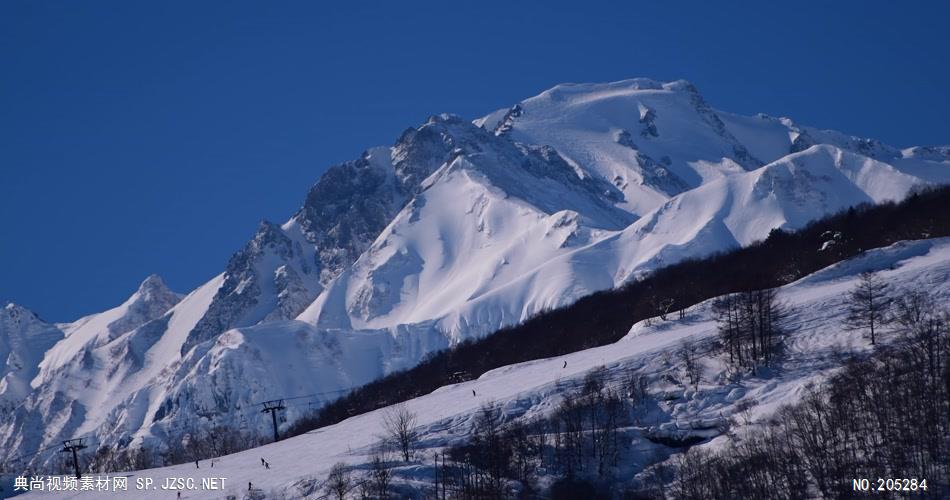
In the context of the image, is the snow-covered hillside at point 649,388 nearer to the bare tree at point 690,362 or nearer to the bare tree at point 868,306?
the bare tree at point 690,362

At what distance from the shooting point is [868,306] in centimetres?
10938

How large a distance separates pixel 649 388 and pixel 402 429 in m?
19.4

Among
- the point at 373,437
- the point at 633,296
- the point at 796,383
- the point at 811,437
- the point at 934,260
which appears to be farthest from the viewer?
the point at 633,296

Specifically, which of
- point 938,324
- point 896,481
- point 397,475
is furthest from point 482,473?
point 938,324

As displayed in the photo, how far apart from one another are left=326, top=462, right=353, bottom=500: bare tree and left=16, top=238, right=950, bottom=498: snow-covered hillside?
0.91 meters

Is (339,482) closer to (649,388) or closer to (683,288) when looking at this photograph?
(649,388)

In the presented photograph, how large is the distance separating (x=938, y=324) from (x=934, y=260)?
947 inches

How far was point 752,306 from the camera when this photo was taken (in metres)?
114

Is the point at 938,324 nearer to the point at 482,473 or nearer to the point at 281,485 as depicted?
the point at 482,473

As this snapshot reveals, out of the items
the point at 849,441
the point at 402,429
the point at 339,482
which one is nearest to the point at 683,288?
the point at 402,429

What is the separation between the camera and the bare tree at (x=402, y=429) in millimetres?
98062

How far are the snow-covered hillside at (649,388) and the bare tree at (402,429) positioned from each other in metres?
0.82

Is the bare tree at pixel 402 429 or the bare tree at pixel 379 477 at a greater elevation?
the bare tree at pixel 402 429

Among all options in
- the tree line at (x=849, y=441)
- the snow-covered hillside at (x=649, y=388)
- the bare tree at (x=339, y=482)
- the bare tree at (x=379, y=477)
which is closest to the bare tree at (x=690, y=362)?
the snow-covered hillside at (x=649, y=388)
